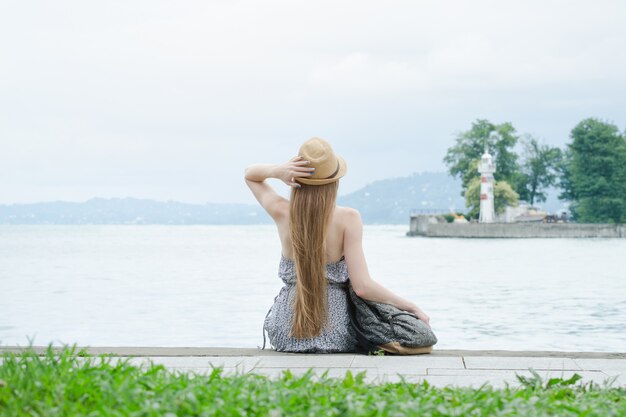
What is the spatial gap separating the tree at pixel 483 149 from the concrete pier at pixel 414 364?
225 ft

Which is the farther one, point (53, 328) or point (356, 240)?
point (53, 328)

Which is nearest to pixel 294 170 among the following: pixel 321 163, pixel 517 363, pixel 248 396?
pixel 321 163

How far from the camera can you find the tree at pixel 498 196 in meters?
71.9

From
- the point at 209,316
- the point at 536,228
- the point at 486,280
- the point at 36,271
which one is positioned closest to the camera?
the point at 209,316

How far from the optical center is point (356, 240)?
5207 millimetres

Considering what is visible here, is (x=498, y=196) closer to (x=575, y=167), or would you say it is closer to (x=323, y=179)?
(x=575, y=167)

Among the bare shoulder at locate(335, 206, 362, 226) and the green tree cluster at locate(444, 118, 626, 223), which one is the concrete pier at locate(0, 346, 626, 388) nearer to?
the bare shoulder at locate(335, 206, 362, 226)

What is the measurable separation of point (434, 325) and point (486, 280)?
17512 millimetres

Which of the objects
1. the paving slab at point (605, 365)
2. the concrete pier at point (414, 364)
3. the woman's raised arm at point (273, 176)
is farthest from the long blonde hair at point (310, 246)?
the paving slab at point (605, 365)

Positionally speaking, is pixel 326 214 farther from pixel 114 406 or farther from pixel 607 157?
pixel 607 157

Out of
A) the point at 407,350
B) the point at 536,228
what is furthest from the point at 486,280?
the point at 536,228

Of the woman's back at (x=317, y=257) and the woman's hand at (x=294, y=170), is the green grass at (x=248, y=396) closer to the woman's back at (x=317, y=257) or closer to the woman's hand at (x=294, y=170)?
the woman's back at (x=317, y=257)

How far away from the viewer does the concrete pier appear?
4.41m

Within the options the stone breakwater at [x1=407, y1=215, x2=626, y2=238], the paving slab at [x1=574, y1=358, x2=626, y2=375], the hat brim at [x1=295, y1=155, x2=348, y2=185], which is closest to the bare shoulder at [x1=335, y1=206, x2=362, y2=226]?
the hat brim at [x1=295, y1=155, x2=348, y2=185]
